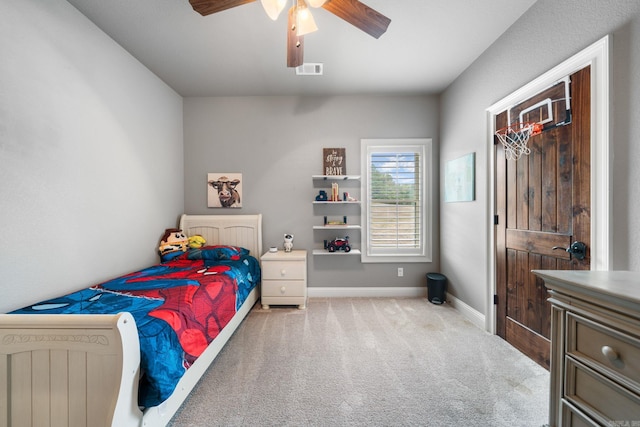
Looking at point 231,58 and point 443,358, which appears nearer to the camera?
point 443,358

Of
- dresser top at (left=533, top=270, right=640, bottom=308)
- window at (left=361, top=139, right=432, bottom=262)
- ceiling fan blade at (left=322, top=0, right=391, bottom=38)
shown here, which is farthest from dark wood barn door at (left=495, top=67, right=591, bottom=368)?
ceiling fan blade at (left=322, top=0, right=391, bottom=38)

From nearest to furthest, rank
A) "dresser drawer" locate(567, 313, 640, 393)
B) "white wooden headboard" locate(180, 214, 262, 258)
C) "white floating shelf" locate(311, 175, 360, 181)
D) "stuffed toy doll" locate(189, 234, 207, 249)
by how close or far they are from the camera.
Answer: "dresser drawer" locate(567, 313, 640, 393)
"stuffed toy doll" locate(189, 234, 207, 249)
"white floating shelf" locate(311, 175, 360, 181)
"white wooden headboard" locate(180, 214, 262, 258)

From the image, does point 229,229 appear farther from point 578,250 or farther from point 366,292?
point 578,250

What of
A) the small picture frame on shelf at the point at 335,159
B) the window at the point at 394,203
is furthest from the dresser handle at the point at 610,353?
the small picture frame on shelf at the point at 335,159

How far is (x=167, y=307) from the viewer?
1.52 meters

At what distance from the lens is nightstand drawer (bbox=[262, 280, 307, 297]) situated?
9.84ft

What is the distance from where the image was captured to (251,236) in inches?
132

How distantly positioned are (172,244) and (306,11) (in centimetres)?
276

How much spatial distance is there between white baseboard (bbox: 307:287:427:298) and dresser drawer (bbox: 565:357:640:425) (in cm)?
246

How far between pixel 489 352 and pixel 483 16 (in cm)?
286

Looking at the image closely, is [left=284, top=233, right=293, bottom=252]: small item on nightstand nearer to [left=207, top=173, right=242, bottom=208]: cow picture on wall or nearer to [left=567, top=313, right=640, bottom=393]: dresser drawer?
[left=207, top=173, right=242, bottom=208]: cow picture on wall

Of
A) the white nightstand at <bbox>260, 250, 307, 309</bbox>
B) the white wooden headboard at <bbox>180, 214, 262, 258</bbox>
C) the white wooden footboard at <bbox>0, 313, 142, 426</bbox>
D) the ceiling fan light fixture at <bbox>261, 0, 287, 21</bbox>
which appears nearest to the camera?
the white wooden footboard at <bbox>0, 313, 142, 426</bbox>

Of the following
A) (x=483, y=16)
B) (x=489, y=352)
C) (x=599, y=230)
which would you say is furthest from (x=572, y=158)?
(x=489, y=352)

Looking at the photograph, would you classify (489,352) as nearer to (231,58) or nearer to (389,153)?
(389,153)
